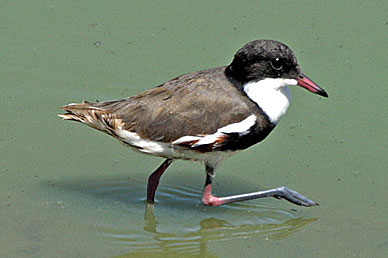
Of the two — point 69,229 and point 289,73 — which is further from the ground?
point 289,73

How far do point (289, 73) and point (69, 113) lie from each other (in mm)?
2310

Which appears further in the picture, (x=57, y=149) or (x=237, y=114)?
(x=57, y=149)

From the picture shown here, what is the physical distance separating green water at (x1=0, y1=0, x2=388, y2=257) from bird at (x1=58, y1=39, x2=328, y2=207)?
0.92 meters

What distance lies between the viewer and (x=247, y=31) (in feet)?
40.9

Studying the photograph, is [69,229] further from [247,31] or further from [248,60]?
[247,31]

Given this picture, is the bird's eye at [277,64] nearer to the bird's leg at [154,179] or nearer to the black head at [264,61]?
the black head at [264,61]

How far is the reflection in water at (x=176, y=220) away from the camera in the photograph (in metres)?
8.23

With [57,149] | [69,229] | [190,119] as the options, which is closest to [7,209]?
[69,229]

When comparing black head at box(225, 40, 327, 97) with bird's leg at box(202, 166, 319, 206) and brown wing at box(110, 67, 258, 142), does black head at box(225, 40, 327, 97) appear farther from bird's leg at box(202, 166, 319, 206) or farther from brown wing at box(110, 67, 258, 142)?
bird's leg at box(202, 166, 319, 206)

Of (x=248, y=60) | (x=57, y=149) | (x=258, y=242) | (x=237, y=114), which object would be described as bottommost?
(x=258, y=242)

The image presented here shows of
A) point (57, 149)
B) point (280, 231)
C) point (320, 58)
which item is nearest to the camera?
point (280, 231)

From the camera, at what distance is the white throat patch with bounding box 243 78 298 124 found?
319 inches

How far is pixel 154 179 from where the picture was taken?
9.00 m

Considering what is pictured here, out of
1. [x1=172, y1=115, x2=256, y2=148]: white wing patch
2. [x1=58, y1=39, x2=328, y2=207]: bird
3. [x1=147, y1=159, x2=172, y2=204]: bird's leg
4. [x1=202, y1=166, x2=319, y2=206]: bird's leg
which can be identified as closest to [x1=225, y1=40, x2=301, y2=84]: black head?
[x1=58, y1=39, x2=328, y2=207]: bird
